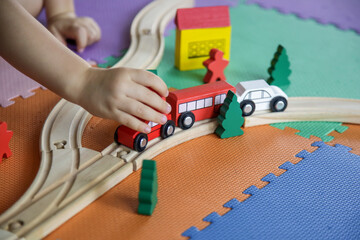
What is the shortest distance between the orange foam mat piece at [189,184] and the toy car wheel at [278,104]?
0.05 metres

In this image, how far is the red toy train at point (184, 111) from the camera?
89 centimetres

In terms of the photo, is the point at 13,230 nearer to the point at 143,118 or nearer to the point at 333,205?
the point at 143,118

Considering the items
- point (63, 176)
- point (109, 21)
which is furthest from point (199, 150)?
point (109, 21)

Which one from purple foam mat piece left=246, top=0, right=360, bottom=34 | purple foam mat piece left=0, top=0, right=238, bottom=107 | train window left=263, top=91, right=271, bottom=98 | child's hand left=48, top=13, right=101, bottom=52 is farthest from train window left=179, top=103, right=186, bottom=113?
purple foam mat piece left=246, top=0, right=360, bottom=34

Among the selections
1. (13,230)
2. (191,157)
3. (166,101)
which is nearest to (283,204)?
(191,157)

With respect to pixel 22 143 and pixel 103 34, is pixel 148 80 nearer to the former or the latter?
pixel 22 143

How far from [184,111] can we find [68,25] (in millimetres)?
607

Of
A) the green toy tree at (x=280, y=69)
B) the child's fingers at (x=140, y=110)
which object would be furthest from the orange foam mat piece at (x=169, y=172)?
the green toy tree at (x=280, y=69)

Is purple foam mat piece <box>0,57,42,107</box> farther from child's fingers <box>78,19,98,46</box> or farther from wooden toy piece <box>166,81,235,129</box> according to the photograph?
wooden toy piece <box>166,81,235,129</box>

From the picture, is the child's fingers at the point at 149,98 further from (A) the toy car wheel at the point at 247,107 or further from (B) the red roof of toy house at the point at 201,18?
(B) the red roof of toy house at the point at 201,18

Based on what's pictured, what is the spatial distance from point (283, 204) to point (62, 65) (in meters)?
0.48

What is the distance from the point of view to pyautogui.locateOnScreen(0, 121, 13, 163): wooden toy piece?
88 centimetres

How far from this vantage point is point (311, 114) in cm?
107

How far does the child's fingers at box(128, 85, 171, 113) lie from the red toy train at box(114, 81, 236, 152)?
0.05m
